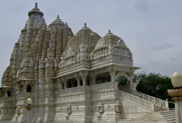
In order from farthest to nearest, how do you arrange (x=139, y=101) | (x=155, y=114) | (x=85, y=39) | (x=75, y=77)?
(x=85, y=39) < (x=75, y=77) < (x=139, y=101) < (x=155, y=114)

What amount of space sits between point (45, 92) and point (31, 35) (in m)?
14.5

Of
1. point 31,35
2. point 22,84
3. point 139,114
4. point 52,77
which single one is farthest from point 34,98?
point 139,114

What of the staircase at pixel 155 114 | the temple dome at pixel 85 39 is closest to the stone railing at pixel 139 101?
the staircase at pixel 155 114

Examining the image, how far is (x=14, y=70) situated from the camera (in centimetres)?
3872

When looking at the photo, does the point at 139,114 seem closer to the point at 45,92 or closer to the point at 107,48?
the point at 107,48

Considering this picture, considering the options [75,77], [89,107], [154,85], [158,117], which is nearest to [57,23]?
[75,77]

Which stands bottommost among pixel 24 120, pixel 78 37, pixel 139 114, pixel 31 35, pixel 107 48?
pixel 24 120

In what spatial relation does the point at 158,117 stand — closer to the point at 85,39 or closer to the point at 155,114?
the point at 155,114

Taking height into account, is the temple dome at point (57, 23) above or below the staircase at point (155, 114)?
above

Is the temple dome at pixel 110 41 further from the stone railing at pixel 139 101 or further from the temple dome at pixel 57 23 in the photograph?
the temple dome at pixel 57 23

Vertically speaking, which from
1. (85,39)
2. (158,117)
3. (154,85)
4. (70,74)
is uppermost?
(85,39)

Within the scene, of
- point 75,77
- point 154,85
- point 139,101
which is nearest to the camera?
point 139,101

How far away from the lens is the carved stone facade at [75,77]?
19.5 m

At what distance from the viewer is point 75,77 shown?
23234 millimetres
